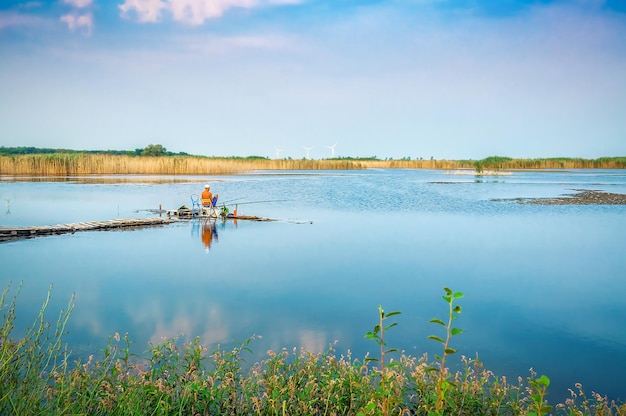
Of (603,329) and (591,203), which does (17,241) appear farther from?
(591,203)

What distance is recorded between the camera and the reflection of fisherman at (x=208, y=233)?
1659 centimetres

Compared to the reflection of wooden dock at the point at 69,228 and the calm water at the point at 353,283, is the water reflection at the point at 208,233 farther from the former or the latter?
the reflection of wooden dock at the point at 69,228

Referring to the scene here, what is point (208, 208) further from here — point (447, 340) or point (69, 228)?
point (447, 340)

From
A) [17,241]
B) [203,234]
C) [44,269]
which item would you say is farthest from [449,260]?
[17,241]

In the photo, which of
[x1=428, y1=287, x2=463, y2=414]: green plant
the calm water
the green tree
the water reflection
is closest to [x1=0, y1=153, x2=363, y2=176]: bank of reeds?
the calm water

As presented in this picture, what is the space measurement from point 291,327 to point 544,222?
55.7 ft

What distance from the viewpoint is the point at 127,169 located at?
175 feet

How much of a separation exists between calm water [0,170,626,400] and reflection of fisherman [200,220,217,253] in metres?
0.17

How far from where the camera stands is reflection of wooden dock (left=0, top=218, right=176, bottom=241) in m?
17.0

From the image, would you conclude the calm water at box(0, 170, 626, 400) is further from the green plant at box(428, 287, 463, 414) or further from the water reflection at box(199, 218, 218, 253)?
the green plant at box(428, 287, 463, 414)

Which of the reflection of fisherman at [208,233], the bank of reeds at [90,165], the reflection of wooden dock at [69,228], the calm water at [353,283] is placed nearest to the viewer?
the calm water at [353,283]

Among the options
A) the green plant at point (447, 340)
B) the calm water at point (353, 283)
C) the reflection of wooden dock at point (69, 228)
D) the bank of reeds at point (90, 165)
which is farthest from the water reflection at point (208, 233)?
the bank of reeds at point (90, 165)

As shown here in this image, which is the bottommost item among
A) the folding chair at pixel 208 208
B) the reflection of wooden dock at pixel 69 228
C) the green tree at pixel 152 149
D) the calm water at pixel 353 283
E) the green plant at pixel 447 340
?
the calm water at pixel 353 283

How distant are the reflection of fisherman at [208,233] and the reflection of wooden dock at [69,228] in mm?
1545
